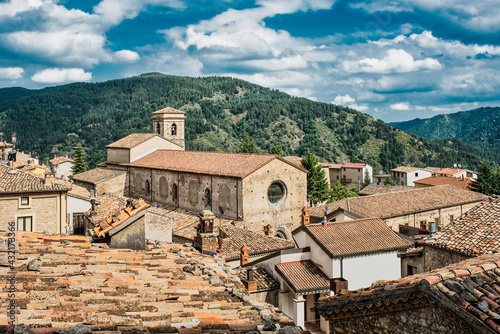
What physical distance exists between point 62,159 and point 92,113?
9708cm

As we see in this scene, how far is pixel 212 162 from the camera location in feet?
119

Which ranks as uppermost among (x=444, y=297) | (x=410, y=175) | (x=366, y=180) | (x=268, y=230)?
(x=410, y=175)

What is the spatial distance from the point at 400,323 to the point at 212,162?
100 ft

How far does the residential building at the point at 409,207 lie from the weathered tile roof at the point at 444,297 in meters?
26.6

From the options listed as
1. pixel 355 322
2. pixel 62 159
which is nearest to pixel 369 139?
pixel 62 159

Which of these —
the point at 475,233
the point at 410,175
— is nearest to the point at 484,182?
the point at 410,175

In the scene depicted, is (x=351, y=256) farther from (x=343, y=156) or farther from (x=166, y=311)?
(x=343, y=156)

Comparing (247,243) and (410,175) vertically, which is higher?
(410,175)

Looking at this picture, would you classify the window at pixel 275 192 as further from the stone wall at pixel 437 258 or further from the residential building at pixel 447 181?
the residential building at pixel 447 181

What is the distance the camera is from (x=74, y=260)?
8.02 metres

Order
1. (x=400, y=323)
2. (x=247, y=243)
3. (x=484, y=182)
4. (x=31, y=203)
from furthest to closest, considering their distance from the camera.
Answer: (x=484, y=182) < (x=247, y=243) < (x=31, y=203) < (x=400, y=323)

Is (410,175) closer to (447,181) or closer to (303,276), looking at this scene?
(447,181)

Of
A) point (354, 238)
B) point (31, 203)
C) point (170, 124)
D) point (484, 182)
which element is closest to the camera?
point (354, 238)

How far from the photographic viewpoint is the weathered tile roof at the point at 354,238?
1716cm
